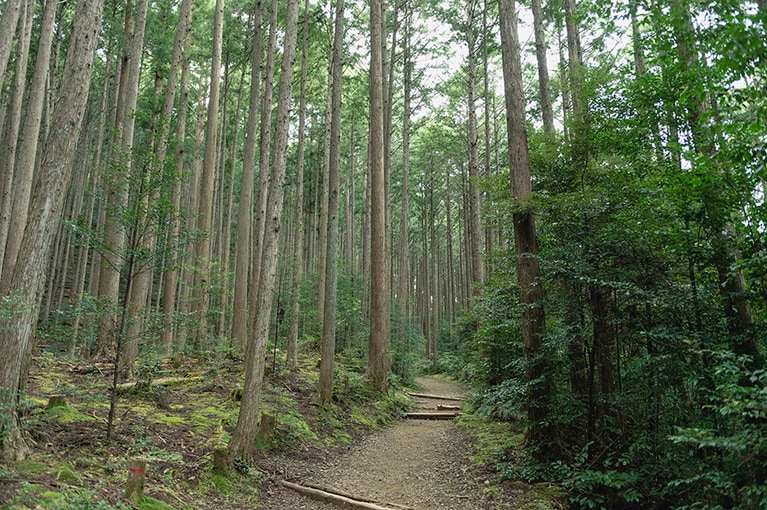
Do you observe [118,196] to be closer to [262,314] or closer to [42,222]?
[42,222]

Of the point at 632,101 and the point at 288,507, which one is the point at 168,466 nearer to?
the point at 288,507

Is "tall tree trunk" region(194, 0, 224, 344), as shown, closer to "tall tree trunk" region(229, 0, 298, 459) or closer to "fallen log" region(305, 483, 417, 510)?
"tall tree trunk" region(229, 0, 298, 459)

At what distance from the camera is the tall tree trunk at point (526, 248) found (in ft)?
19.9

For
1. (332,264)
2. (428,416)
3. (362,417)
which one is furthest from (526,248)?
(428,416)

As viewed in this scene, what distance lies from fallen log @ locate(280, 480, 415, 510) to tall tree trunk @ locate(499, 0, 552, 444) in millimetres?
2438

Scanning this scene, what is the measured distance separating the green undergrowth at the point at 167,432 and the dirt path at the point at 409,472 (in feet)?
1.68

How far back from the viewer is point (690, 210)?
13.5ft

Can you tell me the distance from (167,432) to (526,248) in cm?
610

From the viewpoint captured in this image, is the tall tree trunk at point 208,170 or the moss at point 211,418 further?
the tall tree trunk at point 208,170

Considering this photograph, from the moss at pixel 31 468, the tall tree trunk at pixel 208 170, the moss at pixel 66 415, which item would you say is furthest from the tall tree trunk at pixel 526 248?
the tall tree trunk at pixel 208 170

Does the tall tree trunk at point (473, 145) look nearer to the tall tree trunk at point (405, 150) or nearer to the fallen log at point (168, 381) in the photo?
the tall tree trunk at point (405, 150)

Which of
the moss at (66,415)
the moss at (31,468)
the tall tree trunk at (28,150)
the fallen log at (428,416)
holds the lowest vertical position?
the fallen log at (428,416)

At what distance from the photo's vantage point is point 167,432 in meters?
6.40

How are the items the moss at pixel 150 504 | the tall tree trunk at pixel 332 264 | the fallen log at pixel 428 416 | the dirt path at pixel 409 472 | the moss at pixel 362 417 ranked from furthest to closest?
the fallen log at pixel 428 416 < the moss at pixel 362 417 < the tall tree trunk at pixel 332 264 < the dirt path at pixel 409 472 < the moss at pixel 150 504
